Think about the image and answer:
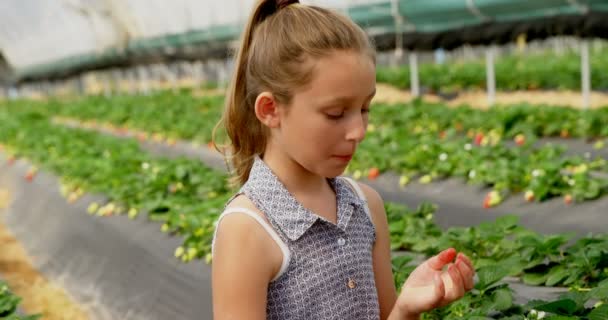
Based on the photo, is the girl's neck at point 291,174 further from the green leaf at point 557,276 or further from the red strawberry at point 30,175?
the red strawberry at point 30,175

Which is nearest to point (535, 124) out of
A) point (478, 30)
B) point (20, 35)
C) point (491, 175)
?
point (491, 175)

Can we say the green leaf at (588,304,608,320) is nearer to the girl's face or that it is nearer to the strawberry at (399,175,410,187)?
the girl's face

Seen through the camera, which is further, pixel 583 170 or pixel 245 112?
pixel 583 170

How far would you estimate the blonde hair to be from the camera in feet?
6.23

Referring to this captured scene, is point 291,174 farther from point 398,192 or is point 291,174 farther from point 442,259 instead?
point 398,192

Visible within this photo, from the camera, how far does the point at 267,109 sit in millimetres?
1980

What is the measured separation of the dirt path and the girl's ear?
7.53 ft

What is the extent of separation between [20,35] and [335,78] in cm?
3584

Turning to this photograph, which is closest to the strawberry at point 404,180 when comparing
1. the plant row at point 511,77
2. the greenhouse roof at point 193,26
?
the greenhouse roof at point 193,26

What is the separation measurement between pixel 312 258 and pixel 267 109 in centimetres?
34

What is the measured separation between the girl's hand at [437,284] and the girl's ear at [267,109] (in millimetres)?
448

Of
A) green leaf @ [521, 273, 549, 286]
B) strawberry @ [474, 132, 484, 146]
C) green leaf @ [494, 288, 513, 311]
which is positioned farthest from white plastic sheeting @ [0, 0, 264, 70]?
green leaf @ [494, 288, 513, 311]

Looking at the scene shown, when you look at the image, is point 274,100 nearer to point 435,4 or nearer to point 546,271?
point 546,271

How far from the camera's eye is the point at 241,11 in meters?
19.6
